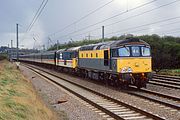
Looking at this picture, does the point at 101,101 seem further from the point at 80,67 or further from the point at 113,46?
the point at 80,67

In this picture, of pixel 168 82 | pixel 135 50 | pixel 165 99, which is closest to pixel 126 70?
pixel 135 50

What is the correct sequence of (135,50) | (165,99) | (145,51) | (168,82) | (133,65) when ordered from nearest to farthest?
1. (165,99)
2. (133,65)
3. (135,50)
4. (145,51)
5. (168,82)

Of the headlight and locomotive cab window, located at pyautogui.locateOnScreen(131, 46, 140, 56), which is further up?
locomotive cab window, located at pyautogui.locateOnScreen(131, 46, 140, 56)

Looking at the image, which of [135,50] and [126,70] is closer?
[126,70]

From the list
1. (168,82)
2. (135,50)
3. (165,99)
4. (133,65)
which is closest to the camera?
(165,99)

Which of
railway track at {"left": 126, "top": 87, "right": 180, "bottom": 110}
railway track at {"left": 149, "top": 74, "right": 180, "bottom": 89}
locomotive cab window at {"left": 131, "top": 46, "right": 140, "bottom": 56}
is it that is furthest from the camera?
railway track at {"left": 149, "top": 74, "right": 180, "bottom": 89}

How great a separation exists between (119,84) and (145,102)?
739 centimetres

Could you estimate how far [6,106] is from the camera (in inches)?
441

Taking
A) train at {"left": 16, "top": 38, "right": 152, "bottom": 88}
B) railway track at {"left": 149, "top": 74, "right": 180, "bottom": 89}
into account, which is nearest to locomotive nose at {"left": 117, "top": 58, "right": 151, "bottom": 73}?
train at {"left": 16, "top": 38, "right": 152, "bottom": 88}

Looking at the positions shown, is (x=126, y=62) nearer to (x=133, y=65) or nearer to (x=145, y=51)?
(x=133, y=65)

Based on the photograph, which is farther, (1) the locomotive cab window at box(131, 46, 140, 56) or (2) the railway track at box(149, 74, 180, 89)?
(2) the railway track at box(149, 74, 180, 89)

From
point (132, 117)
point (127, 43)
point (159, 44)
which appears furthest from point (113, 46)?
point (159, 44)

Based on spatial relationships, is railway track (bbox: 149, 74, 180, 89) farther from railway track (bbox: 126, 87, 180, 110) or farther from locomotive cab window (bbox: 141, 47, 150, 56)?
railway track (bbox: 126, 87, 180, 110)

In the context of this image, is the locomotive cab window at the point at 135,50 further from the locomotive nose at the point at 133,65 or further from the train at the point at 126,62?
the locomotive nose at the point at 133,65
